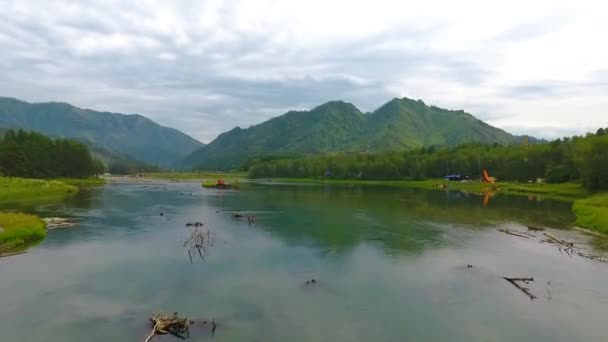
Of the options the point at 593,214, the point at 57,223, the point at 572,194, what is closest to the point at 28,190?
the point at 57,223

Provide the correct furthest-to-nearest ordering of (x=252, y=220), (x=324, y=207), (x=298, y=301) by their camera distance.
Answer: (x=324, y=207)
(x=252, y=220)
(x=298, y=301)

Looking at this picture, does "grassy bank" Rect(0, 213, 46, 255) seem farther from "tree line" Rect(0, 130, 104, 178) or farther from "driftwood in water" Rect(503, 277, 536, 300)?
"tree line" Rect(0, 130, 104, 178)

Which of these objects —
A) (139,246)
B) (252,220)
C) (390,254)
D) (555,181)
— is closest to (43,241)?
(139,246)

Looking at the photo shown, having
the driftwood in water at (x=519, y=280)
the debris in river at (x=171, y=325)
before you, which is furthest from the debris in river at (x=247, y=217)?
the debris in river at (x=171, y=325)

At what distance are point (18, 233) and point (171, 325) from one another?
32.8 meters

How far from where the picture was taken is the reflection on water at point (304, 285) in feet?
81.7

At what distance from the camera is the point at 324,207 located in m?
89.4

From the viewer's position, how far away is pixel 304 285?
32.8m

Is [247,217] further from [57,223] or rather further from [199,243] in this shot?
[57,223]

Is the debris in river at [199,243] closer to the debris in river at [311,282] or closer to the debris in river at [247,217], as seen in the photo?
the debris in river at [247,217]

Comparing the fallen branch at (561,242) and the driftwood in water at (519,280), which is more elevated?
the fallen branch at (561,242)

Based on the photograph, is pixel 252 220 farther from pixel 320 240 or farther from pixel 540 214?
pixel 540 214

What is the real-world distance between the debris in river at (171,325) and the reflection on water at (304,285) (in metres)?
0.83

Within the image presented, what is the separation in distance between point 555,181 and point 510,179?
36.1m
